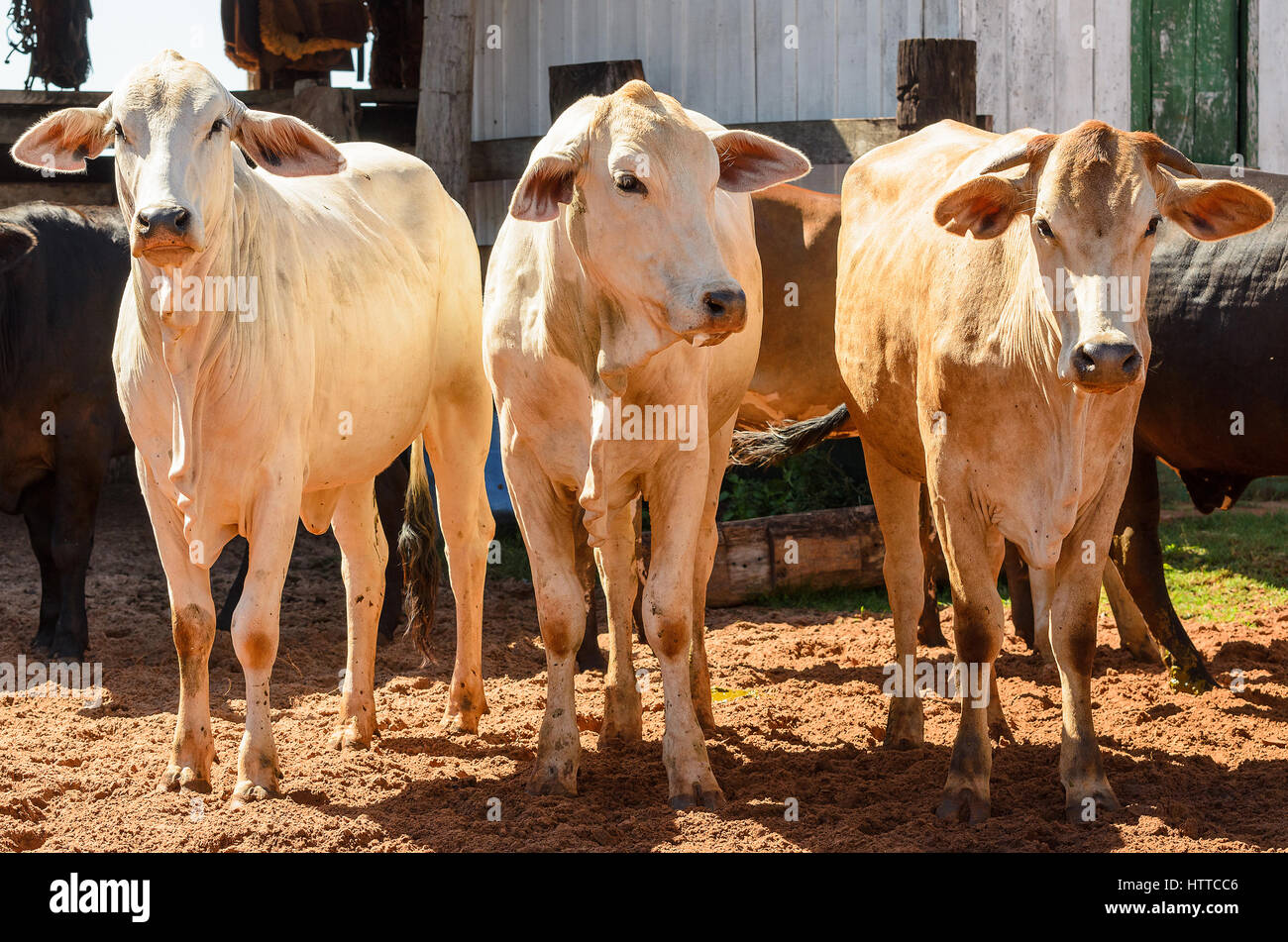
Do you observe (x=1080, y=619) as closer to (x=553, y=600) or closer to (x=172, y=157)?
(x=553, y=600)

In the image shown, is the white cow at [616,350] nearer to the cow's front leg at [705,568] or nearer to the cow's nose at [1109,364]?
the cow's front leg at [705,568]

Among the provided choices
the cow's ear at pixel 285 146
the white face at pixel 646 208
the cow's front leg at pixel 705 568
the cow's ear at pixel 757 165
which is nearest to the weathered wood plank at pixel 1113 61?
the cow's front leg at pixel 705 568

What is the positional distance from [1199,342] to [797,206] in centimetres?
215

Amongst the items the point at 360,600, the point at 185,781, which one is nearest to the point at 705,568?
the point at 360,600

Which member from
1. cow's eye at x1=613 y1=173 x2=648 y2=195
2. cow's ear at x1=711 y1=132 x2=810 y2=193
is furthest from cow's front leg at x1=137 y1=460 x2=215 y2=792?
cow's ear at x1=711 y1=132 x2=810 y2=193

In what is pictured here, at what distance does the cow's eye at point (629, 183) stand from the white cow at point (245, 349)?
3.93ft

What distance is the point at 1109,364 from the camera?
399 centimetres

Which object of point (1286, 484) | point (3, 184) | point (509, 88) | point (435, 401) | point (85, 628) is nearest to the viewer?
point (435, 401)

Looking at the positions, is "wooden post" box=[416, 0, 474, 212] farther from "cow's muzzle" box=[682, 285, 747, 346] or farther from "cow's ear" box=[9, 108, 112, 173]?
"cow's muzzle" box=[682, 285, 747, 346]

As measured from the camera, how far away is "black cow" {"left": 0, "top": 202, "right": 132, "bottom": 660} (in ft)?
24.0

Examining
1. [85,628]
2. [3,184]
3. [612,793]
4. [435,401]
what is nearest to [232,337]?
[435,401]

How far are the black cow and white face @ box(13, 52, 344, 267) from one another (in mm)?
2727

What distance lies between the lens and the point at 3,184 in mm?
9719
